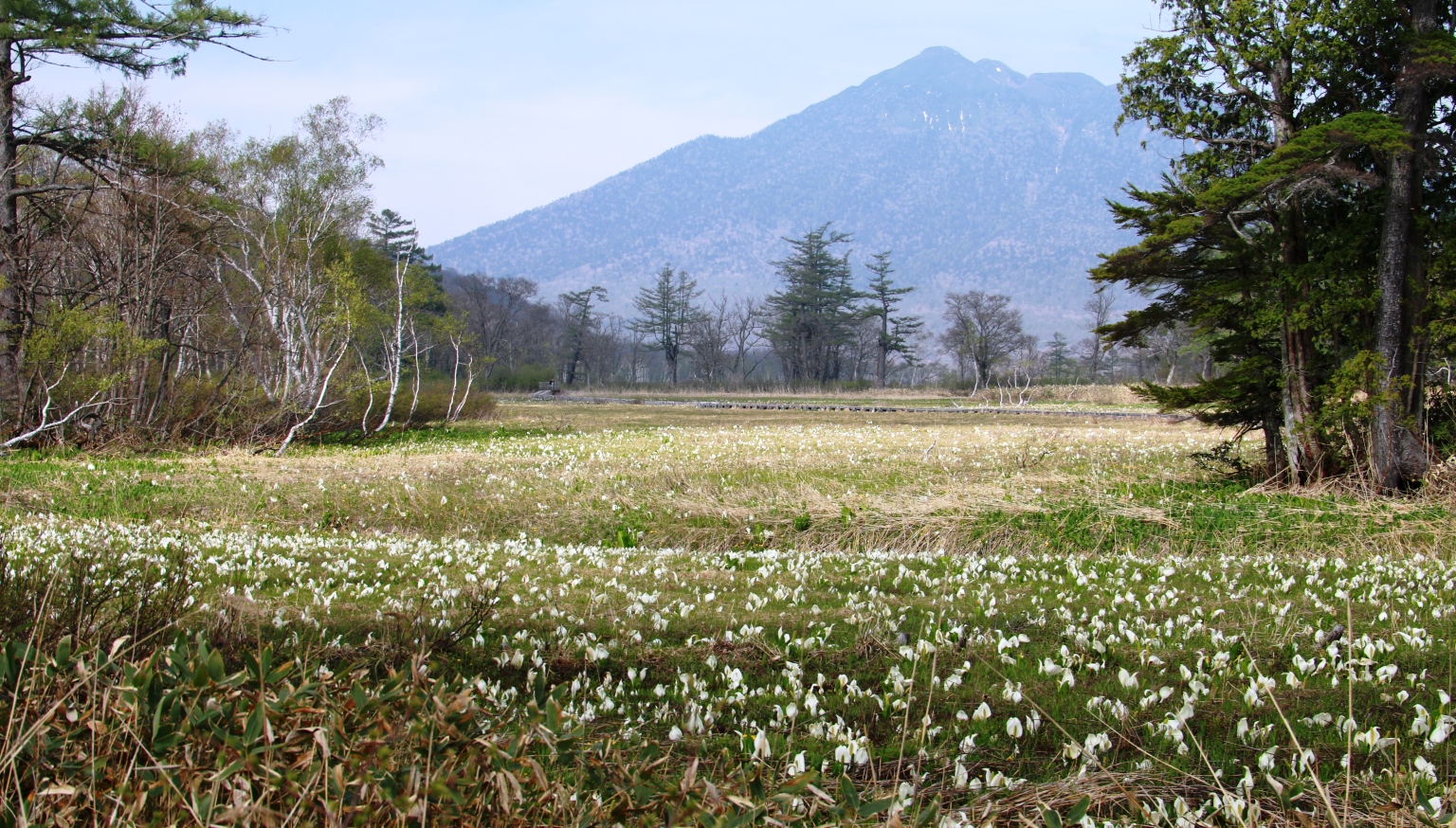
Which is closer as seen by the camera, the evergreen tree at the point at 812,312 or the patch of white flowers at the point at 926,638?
the patch of white flowers at the point at 926,638

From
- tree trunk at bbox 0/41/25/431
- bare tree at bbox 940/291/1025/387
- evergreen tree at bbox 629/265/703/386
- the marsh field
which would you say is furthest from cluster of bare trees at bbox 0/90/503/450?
evergreen tree at bbox 629/265/703/386

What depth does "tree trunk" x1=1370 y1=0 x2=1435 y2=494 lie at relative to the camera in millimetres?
11227

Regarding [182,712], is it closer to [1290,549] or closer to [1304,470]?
[1290,549]

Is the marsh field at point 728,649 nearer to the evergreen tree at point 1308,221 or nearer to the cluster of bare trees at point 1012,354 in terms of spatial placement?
the evergreen tree at point 1308,221

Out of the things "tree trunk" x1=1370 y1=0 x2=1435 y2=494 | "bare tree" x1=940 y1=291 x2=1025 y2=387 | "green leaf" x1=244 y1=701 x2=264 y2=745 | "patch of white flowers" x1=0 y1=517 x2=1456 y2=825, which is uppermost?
"bare tree" x1=940 y1=291 x2=1025 y2=387

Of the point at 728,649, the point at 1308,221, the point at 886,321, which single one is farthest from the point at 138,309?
the point at 886,321

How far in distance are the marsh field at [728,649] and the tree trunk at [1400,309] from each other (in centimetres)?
90

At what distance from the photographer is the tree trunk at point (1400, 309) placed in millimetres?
11227

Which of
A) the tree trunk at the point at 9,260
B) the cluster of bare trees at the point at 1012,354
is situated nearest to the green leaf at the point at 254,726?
the tree trunk at the point at 9,260

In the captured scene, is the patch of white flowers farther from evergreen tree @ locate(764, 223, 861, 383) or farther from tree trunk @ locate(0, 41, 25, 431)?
evergreen tree @ locate(764, 223, 861, 383)

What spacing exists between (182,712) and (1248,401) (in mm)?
14464

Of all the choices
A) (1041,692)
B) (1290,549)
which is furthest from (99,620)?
(1290,549)

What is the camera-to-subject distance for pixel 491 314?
329ft

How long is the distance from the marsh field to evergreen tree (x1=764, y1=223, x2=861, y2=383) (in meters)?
79.6
